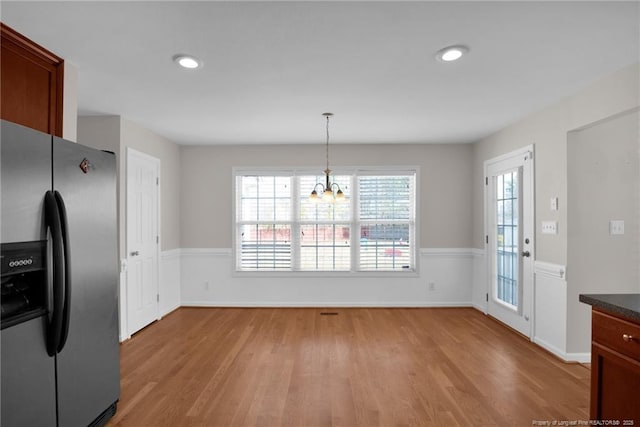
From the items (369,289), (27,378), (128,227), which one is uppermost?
(128,227)

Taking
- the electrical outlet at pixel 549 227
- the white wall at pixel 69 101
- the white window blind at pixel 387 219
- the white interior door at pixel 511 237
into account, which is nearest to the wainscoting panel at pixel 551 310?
the white interior door at pixel 511 237

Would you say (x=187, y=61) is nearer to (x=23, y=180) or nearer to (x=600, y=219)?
(x=23, y=180)

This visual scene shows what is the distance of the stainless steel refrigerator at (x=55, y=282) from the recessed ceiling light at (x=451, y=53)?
2.33 meters

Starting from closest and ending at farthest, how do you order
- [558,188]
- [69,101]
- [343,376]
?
[69,101], [343,376], [558,188]

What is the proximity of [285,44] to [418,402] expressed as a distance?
2.67 m

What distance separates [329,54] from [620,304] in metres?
2.15

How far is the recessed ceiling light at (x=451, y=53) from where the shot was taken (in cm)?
227

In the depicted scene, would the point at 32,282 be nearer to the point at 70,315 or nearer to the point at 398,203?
the point at 70,315

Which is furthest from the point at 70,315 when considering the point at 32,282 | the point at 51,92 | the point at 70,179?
the point at 51,92

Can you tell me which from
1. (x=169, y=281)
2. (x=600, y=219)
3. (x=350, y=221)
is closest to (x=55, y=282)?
(x=169, y=281)

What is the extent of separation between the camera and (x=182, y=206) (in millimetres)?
5367

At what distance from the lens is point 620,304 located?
1.60 m

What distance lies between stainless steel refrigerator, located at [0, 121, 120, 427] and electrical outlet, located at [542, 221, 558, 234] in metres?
3.84

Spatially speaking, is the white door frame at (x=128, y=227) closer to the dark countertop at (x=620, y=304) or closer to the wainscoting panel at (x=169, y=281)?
the wainscoting panel at (x=169, y=281)
